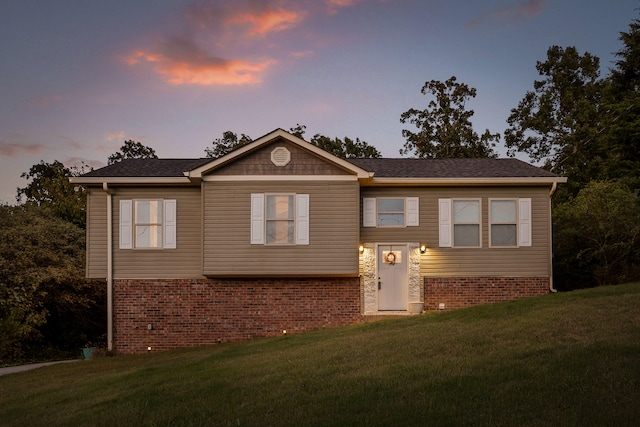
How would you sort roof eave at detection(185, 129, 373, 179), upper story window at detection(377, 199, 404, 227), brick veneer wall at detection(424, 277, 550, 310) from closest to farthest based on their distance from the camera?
roof eave at detection(185, 129, 373, 179) → brick veneer wall at detection(424, 277, 550, 310) → upper story window at detection(377, 199, 404, 227)

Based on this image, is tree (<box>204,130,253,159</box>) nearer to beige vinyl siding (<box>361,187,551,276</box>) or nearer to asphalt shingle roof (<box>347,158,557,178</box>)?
asphalt shingle roof (<box>347,158,557,178</box>)

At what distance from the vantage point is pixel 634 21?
28344 mm

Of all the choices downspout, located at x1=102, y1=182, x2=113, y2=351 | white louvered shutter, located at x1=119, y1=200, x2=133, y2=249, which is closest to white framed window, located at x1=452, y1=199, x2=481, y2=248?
white louvered shutter, located at x1=119, y1=200, x2=133, y2=249

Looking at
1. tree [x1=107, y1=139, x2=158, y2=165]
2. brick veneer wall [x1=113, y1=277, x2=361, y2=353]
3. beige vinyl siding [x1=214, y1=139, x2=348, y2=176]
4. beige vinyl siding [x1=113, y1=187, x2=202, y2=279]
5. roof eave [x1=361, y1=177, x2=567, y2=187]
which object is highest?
tree [x1=107, y1=139, x2=158, y2=165]

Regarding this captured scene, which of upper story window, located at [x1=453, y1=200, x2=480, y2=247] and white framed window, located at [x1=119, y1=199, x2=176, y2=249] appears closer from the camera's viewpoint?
white framed window, located at [x1=119, y1=199, x2=176, y2=249]

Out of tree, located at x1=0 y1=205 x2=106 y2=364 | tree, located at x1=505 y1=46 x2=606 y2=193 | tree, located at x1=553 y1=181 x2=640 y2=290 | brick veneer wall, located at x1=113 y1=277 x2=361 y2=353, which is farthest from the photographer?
tree, located at x1=505 y1=46 x2=606 y2=193

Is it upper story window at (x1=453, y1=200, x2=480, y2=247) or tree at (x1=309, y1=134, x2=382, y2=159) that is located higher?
tree at (x1=309, y1=134, x2=382, y2=159)

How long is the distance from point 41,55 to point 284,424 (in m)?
16.1

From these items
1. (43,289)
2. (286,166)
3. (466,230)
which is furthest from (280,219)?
(43,289)

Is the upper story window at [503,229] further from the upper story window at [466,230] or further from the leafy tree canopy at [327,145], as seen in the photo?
the leafy tree canopy at [327,145]

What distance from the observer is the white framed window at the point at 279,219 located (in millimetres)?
16922

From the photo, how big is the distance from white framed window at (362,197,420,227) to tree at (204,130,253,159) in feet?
61.6

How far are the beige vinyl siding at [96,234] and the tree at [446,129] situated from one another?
833 inches

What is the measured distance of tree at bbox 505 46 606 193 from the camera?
113ft
